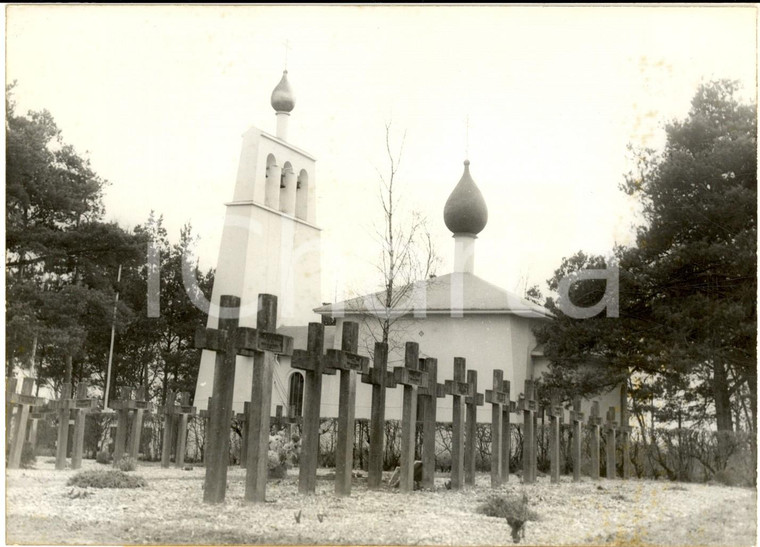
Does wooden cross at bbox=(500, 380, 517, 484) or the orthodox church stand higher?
the orthodox church

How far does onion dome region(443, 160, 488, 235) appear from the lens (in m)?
25.8

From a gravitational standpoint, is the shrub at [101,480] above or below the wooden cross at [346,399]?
below

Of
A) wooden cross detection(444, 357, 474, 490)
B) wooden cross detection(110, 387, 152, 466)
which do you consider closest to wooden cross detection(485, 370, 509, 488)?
wooden cross detection(444, 357, 474, 490)

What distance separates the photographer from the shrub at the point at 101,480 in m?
9.90

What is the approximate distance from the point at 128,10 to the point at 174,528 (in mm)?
5041

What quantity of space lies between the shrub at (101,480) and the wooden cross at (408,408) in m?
3.61

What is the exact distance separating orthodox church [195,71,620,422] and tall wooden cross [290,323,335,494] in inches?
503

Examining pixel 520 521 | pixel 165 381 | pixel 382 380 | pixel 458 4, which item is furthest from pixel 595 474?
pixel 165 381

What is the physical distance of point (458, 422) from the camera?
13.1m

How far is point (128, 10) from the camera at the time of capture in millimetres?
8352

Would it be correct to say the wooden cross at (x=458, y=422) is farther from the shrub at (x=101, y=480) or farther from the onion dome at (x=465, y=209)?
the onion dome at (x=465, y=209)

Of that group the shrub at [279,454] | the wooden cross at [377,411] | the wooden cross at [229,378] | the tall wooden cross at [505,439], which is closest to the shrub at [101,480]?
the wooden cross at [229,378]

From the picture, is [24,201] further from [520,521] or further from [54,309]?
[520,521]

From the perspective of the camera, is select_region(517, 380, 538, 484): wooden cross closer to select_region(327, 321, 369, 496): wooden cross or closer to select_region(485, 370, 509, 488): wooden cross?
select_region(485, 370, 509, 488): wooden cross
